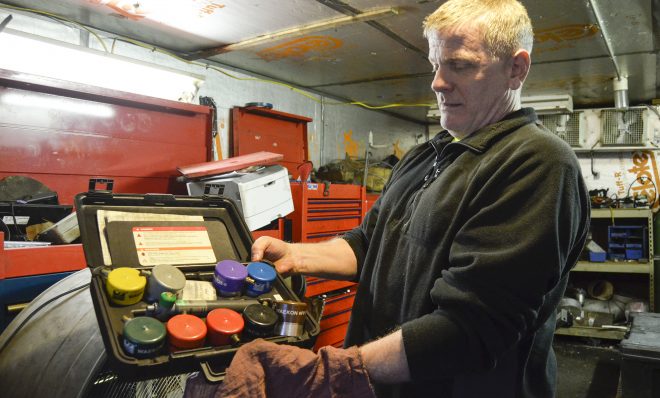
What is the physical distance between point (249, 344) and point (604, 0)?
217 cm

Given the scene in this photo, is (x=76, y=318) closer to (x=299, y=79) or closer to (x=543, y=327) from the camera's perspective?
(x=543, y=327)

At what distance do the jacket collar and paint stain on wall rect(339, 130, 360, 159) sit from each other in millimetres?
3268

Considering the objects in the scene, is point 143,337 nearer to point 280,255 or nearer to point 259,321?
point 259,321

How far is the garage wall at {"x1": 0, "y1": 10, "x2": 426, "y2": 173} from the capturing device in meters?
2.25

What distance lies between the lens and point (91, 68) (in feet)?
6.97

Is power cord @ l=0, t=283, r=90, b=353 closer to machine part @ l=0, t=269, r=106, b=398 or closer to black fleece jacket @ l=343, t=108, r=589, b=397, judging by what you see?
machine part @ l=0, t=269, r=106, b=398

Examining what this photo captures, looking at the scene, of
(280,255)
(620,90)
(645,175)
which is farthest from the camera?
(645,175)

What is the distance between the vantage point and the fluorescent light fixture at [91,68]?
74.8 inches

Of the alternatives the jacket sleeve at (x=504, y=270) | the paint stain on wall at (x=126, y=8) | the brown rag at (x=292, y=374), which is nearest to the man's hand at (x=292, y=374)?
the brown rag at (x=292, y=374)

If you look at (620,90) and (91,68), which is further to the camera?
(620,90)

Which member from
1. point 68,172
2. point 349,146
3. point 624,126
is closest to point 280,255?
point 68,172

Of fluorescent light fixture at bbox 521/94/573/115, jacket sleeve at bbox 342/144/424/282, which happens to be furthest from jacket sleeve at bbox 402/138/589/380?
fluorescent light fixture at bbox 521/94/573/115

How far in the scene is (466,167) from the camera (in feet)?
2.88

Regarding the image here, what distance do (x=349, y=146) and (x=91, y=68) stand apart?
2.54 m
